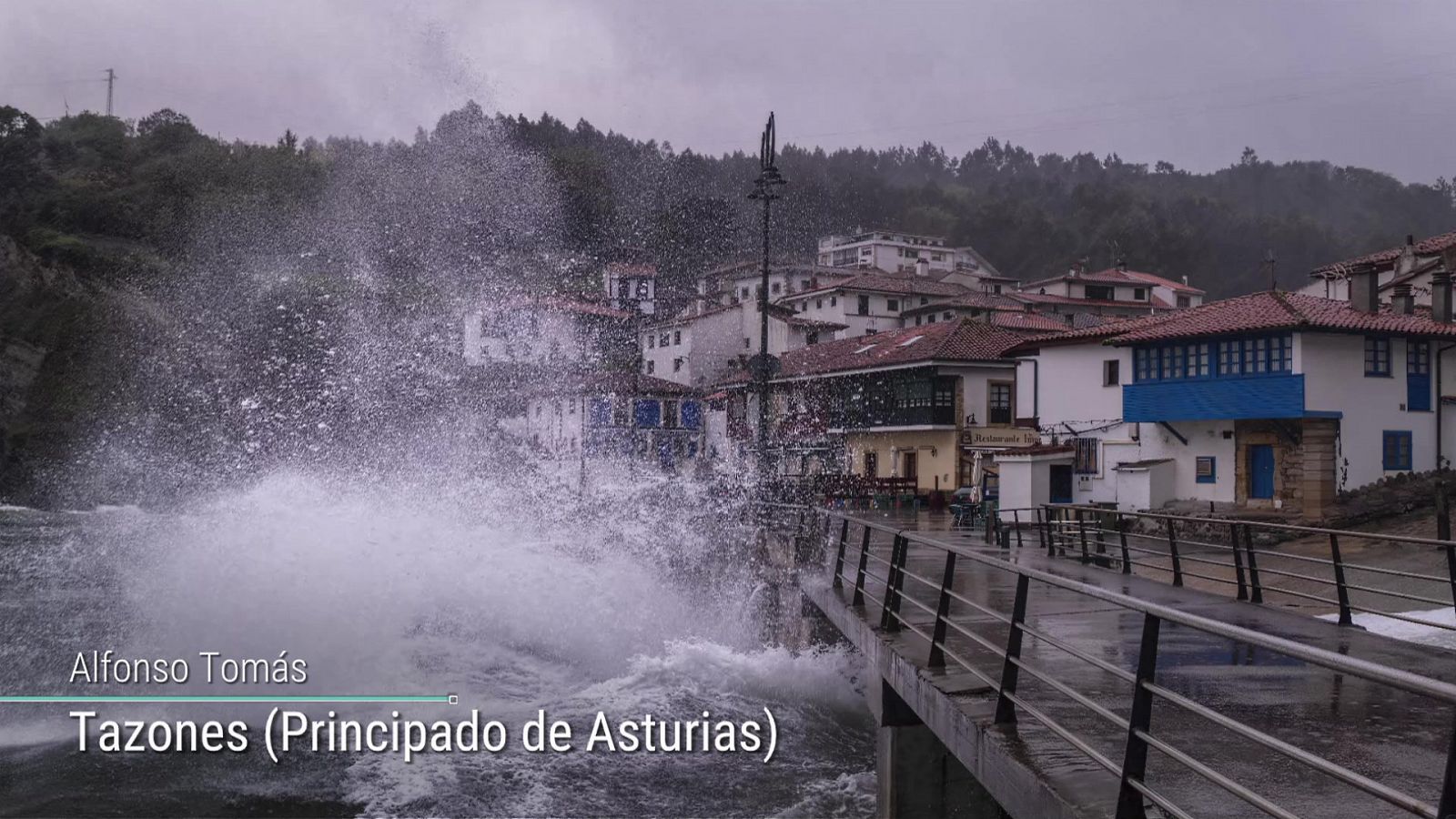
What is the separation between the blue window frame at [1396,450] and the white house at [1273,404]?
4cm

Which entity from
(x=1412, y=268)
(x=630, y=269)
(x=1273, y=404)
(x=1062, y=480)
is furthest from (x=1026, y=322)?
(x=630, y=269)

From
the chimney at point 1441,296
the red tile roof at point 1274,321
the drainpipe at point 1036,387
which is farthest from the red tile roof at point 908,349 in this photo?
the chimney at point 1441,296

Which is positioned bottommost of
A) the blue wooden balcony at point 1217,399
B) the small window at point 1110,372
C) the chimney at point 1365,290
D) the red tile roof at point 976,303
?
the blue wooden balcony at point 1217,399

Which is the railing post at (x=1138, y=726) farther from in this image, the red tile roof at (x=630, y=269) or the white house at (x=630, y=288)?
the red tile roof at (x=630, y=269)

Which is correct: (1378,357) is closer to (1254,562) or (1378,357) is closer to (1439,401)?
(1439,401)

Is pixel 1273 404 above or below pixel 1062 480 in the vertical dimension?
above

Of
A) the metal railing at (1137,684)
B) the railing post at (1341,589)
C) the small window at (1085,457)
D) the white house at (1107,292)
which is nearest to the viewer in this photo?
the metal railing at (1137,684)

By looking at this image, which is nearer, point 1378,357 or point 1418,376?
point 1378,357

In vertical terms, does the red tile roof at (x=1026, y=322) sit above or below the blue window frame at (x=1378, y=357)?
above

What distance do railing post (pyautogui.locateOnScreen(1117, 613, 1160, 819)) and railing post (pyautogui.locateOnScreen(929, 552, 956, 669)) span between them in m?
3.35

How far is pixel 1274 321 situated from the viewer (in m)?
31.4

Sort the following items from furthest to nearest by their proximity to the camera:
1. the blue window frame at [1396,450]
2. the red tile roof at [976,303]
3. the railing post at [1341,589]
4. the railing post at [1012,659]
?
the red tile roof at [976,303] → the blue window frame at [1396,450] → the railing post at [1341,589] → the railing post at [1012,659]

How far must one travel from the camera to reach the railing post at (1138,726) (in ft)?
13.9

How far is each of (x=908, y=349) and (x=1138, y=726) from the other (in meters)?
44.5
